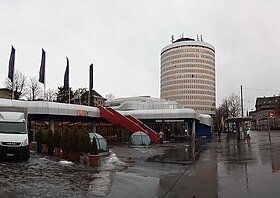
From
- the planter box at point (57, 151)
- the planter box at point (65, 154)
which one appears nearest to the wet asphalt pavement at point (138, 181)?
the planter box at point (65, 154)

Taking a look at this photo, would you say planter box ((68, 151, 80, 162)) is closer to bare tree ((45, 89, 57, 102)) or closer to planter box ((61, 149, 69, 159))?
planter box ((61, 149, 69, 159))

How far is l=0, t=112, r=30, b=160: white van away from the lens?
59.9 ft

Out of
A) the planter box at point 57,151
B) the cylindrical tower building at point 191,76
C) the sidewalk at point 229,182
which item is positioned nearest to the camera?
the sidewalk at point 229,182

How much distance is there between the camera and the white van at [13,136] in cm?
1825

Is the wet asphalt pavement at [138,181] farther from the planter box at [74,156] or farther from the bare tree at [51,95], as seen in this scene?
the bare tree at [51,95]

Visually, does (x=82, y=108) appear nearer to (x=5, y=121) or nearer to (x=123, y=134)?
(x=123, y=134)

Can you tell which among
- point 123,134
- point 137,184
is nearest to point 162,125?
point 123,134

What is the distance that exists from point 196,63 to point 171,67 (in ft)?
38.2

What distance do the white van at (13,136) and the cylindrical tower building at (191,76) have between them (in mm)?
127769

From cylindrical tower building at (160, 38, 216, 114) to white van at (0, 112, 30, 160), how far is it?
419 ft

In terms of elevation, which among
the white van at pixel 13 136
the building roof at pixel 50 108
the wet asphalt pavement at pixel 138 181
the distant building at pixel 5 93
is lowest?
the wet asphalt pavement at pixel 138 181

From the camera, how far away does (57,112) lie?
38906 millimetres

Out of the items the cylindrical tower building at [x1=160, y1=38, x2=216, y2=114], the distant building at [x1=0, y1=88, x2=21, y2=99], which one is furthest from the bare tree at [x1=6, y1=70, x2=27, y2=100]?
the cylindrical tower building at [x1=160, y1=38, x2=216, y2=114]

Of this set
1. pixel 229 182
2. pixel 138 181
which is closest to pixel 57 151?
pixel 138 181
